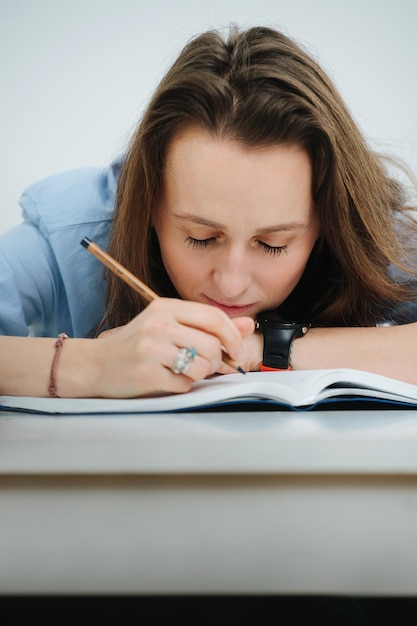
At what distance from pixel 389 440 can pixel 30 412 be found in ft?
1.43

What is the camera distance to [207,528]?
0.67 meters

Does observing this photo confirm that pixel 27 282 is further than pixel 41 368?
Yes

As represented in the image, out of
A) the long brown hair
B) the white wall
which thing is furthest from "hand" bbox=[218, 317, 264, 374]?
the white wall

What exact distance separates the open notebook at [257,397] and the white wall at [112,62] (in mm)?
1742

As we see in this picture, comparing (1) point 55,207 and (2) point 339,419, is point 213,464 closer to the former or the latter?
(2) point 339,419

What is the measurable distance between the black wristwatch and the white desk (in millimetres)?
469

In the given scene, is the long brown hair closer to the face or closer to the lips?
the face

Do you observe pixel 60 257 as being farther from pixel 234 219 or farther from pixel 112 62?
pixel 112 62

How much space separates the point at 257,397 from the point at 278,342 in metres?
0.30

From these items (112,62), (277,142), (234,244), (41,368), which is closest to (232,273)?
(234,244)

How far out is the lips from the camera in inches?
48.4

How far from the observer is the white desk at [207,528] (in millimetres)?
665

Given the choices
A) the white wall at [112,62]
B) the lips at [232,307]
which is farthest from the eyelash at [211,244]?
the white wall at [112,62]
